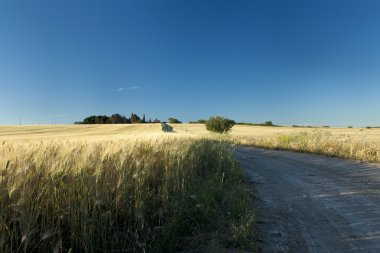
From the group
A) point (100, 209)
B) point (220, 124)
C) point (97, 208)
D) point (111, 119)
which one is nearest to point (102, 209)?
point (97, 208)

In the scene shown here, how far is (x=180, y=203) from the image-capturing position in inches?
232

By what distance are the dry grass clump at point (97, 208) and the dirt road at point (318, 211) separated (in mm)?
587

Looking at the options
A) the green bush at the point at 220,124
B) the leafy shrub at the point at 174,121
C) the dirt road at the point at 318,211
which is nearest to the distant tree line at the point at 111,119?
the leafy shrub at the point at 174,121

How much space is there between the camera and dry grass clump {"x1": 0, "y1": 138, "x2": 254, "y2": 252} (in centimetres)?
414

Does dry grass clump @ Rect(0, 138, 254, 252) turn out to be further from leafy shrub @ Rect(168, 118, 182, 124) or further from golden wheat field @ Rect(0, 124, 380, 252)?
leafy shrub @ Rect(168, 118, 182, 124)

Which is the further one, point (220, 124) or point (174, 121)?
point (174, 121)

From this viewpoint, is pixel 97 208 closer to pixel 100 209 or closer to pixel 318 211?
pixel 100 209

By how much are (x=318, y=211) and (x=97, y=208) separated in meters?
4.49

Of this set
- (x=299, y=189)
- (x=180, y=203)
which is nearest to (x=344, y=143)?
(x=299, y=189)

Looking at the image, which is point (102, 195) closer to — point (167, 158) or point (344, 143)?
point (167, 158)

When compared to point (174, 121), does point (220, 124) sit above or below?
below

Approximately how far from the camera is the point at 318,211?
6.86 m

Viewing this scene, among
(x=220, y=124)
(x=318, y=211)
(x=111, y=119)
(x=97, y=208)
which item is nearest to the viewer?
(x=97, y=208)

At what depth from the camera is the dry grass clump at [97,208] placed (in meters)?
4.14
